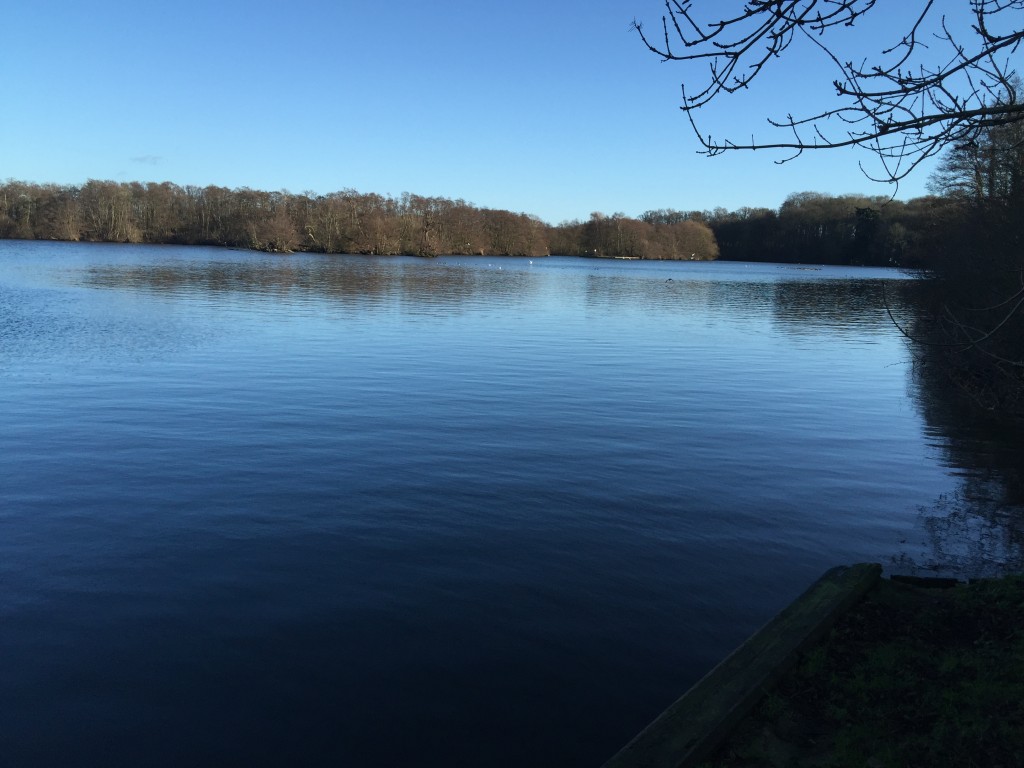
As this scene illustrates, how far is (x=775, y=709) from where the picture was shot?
4.45 metres

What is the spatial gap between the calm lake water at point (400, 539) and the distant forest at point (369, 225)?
3807 inches

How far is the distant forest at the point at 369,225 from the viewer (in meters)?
118

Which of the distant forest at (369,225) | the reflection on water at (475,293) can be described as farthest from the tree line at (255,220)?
the reflection on water at (475,293)

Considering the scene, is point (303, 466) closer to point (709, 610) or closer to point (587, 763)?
point (709, 610)

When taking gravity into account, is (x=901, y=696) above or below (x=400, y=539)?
above

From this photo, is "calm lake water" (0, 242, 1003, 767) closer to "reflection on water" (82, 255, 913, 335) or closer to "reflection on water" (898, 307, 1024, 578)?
"reflection on water" (898, 307, 1024, 578)

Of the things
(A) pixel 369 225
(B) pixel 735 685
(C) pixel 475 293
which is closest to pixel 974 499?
(B) pixel 735 685

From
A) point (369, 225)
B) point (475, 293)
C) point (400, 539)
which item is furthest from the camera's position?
point (369, 225)

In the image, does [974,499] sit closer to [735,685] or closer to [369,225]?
[735,685]

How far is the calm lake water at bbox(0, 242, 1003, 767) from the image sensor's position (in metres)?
5.18

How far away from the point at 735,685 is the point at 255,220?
426 feet

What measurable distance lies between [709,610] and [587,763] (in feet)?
8.24

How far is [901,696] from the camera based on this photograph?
4617 millimetres

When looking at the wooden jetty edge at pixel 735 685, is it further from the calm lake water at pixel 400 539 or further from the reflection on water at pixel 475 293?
the reflection on water at pixel 475 293
